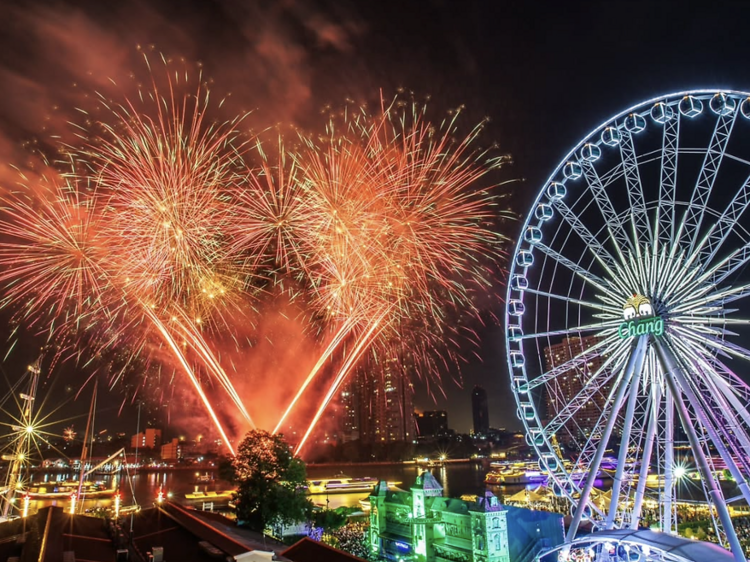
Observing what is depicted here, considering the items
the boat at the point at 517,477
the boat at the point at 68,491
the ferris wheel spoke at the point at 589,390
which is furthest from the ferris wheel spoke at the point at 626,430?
the boat at the point at 517,477

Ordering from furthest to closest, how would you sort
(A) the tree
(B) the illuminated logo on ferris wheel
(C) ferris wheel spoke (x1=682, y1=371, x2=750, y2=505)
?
(A) the tree < (B) the illuminated logo on ferris wheel < (C) ferris wheel spoke (x1=682, y1=371, x2=750, y2=505)

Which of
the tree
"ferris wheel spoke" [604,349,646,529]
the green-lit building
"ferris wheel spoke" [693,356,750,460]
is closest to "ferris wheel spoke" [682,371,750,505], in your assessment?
"ferris wheel spoke" [693,356,750,460]

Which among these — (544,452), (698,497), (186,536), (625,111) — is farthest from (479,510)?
(698,497)

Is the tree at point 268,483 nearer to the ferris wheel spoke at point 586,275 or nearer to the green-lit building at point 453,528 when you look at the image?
the green-lit building at point 453,528

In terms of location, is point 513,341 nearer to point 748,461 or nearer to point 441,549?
point 748,461

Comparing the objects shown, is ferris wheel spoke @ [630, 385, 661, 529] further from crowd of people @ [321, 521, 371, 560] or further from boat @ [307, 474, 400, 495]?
boat @ [307, 474, 400, 495]
